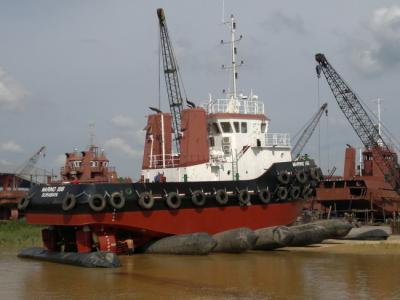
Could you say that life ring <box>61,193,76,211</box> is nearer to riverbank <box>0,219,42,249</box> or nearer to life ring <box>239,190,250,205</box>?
life ring <box>239,190,250,205</box>

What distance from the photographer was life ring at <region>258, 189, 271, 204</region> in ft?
80.4

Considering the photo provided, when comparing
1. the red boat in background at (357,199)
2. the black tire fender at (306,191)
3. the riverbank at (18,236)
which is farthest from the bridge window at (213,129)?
the red boat in background at (357,199)

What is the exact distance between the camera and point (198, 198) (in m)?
23.0

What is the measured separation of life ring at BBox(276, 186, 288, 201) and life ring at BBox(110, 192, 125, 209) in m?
7.15

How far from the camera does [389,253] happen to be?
840 inches

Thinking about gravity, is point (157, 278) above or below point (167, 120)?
below

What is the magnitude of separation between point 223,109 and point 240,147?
196cm

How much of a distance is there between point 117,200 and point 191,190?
313 centimetres

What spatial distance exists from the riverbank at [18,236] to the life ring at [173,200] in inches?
344

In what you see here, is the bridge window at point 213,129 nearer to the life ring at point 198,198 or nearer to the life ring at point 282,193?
the life ring at point 282,193

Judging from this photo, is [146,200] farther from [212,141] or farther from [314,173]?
[314,173]

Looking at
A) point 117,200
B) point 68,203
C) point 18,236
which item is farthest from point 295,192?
point 18,236

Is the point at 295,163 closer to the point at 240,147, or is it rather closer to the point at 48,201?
the point at 240,147

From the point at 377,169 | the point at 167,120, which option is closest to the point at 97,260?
the point at 167,120
